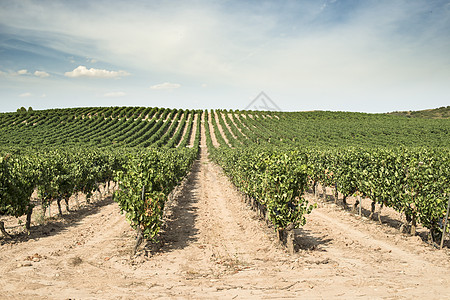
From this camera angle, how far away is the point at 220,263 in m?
8.94

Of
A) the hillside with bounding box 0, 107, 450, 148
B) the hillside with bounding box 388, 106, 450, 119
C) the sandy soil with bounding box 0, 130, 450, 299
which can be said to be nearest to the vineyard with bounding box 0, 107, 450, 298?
the sandy soil with bounding box 0, 130, 450, 299

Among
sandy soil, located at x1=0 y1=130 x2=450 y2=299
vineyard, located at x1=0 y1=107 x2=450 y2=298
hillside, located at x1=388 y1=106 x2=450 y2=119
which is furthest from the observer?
hillside, located at x1=388 y1=106 x2=450 y2=119

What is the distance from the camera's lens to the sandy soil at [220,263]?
6902mm

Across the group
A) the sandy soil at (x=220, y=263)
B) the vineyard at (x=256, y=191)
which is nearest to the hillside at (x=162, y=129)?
the vineyard at (x=256, y=191)

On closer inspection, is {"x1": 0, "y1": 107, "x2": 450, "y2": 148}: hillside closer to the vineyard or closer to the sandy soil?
the vineyard

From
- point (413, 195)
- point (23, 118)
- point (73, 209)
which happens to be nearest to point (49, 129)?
point (23, 118)

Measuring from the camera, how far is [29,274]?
784 cm

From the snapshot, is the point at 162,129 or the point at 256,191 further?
the point at 162,129

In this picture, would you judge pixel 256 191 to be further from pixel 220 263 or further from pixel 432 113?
pixel 432 113

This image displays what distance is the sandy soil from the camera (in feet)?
22.6

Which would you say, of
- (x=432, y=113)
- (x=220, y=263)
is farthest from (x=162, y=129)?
(x=432, y=113)

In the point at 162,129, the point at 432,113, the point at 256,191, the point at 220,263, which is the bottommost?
the point at 220,263

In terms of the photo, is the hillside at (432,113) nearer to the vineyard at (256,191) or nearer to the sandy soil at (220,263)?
the vineyard at (256,191)

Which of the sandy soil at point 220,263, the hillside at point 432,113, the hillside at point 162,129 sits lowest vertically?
the sandy soil at point 220,263
